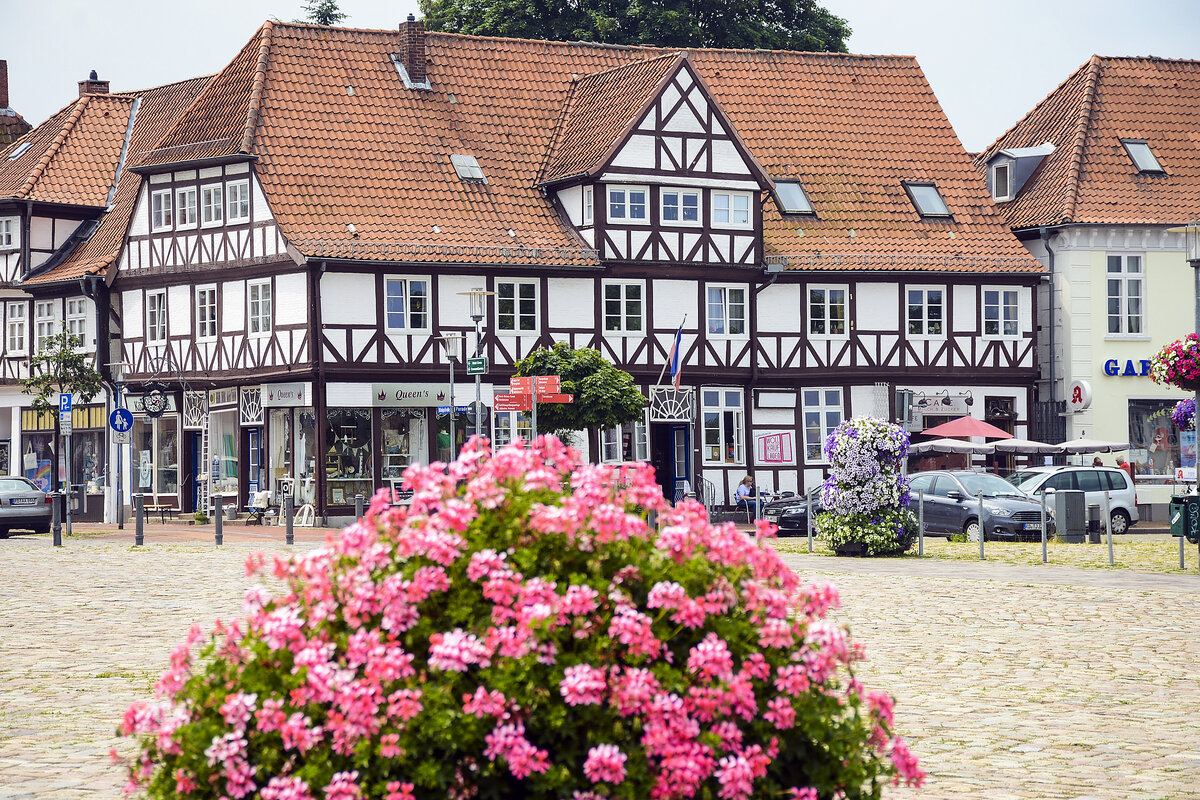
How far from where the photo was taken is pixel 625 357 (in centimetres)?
4600

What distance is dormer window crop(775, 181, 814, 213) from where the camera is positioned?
48.8 meters

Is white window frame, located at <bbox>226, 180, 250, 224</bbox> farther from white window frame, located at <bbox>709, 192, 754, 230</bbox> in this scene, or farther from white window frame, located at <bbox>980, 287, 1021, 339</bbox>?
white window frame, located at <bbox>980, 287, 1021, 339</bbox>

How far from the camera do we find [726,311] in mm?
47312

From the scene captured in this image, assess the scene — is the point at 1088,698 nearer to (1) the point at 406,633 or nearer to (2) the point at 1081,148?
(1) the point at 406,633

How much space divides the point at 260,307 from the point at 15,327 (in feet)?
39.5

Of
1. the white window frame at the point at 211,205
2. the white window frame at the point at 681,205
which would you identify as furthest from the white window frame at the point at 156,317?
the white window frame at the point at 681,205

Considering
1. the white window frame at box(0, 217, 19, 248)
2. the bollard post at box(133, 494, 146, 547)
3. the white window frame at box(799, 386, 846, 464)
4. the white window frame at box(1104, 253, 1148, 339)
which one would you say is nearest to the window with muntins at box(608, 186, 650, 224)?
the white window frame at box(799, 386, 846, 464)

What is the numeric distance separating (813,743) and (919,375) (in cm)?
4388

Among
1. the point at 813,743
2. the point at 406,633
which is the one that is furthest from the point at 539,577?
the point at 813,743

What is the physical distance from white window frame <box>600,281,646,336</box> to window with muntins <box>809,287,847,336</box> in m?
4.97

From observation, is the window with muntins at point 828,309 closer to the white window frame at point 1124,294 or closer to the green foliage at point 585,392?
the white window frame at point 1124,294

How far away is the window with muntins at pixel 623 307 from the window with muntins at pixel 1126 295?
518 inches

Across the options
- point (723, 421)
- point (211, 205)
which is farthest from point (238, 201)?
point (723, 421)

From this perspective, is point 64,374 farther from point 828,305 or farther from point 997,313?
point 997,313
